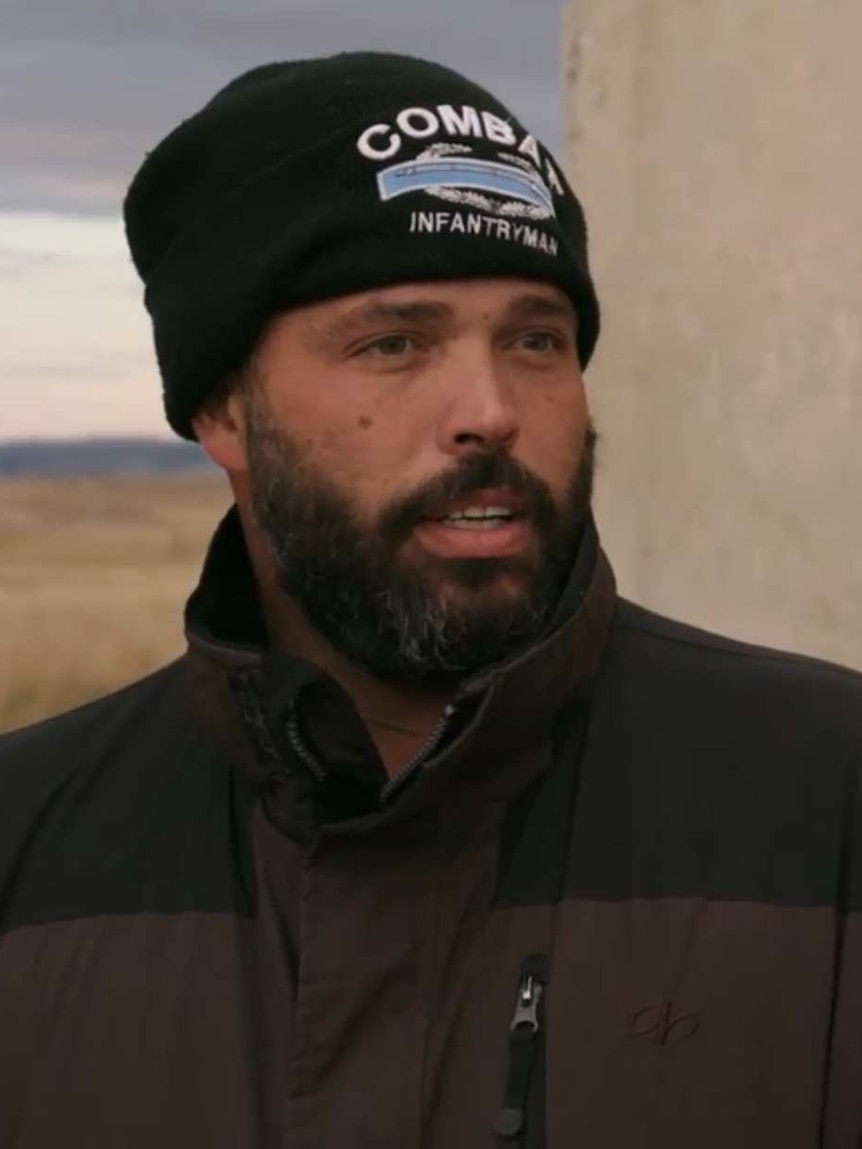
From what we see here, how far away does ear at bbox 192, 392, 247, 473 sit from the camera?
219 cm

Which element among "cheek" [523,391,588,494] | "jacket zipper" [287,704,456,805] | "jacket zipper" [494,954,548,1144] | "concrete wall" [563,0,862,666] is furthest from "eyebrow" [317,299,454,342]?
"concrete wall" [563,0,862,666]

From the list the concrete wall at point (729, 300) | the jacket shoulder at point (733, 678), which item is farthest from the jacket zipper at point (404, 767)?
the concrete wall at point (729, 300)

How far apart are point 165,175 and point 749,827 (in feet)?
2.83

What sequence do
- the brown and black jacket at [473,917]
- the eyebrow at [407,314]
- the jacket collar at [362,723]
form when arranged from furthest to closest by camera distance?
the eyebrow at [407,314] < the jacket collar at [362,723] < the brown and black jacket at [473,917]

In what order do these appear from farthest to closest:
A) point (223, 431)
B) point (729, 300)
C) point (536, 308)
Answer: point (729, 300) < point (223, 431) < point (536, 308)

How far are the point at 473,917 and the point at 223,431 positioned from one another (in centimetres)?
62

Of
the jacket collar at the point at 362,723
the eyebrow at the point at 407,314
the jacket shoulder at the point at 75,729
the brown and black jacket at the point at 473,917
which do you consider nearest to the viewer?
the brown and black jacket at the point at 473,917

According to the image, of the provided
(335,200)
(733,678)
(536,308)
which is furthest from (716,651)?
(335,200)

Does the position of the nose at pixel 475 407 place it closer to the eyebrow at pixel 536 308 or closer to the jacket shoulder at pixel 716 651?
the eyebrow at pixel 536 308

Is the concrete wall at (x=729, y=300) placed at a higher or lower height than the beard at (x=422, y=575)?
higher

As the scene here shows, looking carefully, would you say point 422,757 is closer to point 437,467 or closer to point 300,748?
point 300,748

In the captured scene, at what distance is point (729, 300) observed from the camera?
14.4 feet

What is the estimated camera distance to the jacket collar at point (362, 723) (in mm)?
1874

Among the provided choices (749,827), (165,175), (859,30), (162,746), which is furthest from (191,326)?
(859,30)
